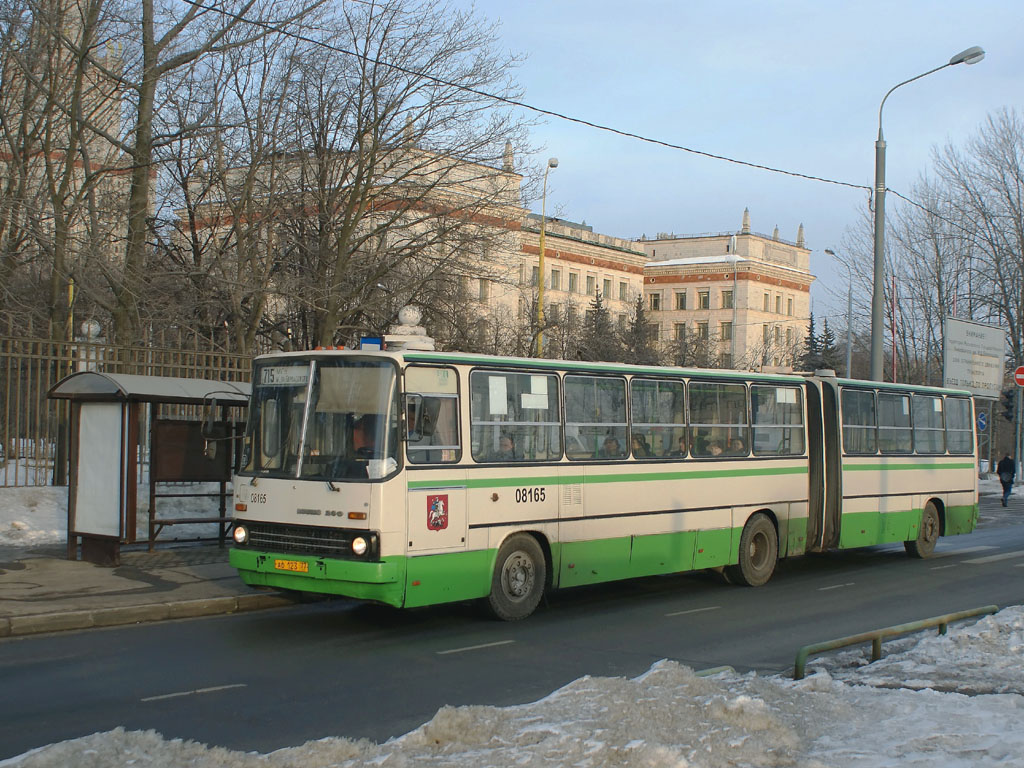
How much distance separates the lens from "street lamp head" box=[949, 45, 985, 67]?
74.6ft

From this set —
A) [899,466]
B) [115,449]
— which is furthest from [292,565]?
[899,466]

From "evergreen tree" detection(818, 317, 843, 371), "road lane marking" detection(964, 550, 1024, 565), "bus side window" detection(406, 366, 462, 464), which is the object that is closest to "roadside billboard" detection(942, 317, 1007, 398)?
"road lane marking" detection(964, 550, 1024, 565)

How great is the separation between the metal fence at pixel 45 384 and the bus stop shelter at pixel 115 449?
3.69ft

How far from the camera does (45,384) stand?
16891 millimetres

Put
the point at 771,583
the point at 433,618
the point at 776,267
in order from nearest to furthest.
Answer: the point at 433,618
the point at 771,583
the point at 776,267

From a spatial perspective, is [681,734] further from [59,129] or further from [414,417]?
[59,129]

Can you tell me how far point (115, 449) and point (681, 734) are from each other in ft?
33.2

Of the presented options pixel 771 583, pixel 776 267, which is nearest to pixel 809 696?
pixel 771 583

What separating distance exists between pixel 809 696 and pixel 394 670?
11.5ft

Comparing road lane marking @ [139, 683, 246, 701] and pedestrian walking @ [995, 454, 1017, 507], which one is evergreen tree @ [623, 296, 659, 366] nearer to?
pedestrian walking @ [995, 454, 1017, 507]

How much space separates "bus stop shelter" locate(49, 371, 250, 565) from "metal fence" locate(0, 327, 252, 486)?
1.12 metres

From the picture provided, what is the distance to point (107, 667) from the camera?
29.8 feet

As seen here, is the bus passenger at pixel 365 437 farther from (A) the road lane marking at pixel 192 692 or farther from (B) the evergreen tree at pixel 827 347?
(B) the evergreen tree at pixel 827 347

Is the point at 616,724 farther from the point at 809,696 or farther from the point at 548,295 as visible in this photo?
the point at 548,295
